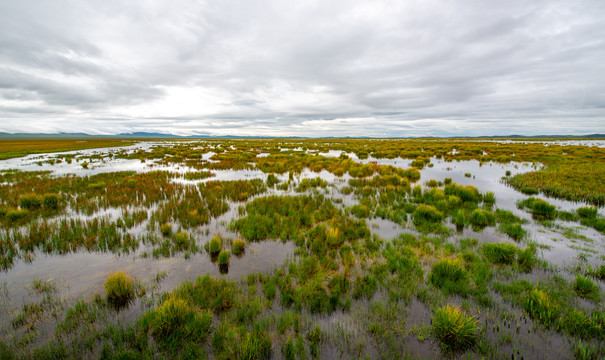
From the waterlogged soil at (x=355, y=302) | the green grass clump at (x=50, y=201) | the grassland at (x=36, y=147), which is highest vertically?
the grassland at (x=36, y=147)

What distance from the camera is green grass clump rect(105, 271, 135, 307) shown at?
4.77m

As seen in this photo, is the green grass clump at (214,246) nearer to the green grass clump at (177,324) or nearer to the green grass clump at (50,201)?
A: the green grass clump at (177,324)

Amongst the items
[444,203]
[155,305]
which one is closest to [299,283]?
[155,305]

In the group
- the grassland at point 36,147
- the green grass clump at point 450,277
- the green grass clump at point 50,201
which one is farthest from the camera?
the grassland at point 36,147

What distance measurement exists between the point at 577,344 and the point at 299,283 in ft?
16.4

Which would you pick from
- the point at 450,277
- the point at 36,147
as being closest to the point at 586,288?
the point at 450,277

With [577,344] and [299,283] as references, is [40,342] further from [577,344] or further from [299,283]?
[577,344]

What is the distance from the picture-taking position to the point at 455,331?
3.71 metres

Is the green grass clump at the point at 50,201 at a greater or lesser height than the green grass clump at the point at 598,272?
greater

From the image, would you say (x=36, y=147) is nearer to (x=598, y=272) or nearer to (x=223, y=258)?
(x=223, y=258)

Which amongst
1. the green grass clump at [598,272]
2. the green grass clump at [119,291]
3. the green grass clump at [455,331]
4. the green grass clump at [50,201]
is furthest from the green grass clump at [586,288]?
the green grass clump at [50,201]

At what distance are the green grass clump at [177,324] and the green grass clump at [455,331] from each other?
13.7 feet

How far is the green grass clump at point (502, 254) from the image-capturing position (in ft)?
20.1

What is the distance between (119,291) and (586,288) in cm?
1030
